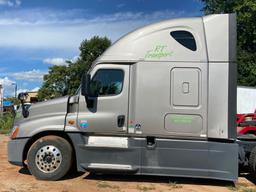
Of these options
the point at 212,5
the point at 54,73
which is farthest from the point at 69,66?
the point at 212,5

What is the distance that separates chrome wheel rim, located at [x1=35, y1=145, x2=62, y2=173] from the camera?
912cm

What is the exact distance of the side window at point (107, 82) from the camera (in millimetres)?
9109

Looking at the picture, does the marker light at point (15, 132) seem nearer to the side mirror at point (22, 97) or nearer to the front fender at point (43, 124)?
the front fender at point (43, 124)

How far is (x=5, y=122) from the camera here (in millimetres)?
27906

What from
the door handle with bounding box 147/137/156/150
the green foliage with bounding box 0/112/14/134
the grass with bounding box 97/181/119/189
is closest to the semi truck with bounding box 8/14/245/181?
the door handle with bounding box 147/137/156/150

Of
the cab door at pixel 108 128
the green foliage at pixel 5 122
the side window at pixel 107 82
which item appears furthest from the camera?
the green foliage at pixel 5 122

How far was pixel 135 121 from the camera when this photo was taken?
29.3 ft

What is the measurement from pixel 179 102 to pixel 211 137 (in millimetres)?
925

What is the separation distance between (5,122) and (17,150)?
63.4ft

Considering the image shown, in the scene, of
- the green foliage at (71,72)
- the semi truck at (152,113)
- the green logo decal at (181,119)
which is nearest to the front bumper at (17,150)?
the semi truck at (152,113)

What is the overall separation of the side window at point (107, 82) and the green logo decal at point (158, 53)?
26.2 inches

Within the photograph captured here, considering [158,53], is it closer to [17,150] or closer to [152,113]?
[152,113]

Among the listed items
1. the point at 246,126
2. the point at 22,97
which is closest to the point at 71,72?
the point at 246,126

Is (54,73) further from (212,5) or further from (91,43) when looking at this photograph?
(212,5)
